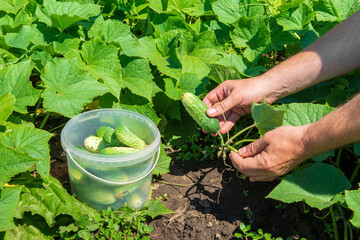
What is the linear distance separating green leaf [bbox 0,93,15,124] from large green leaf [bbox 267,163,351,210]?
181 cm

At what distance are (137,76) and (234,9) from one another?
1339 millimetres

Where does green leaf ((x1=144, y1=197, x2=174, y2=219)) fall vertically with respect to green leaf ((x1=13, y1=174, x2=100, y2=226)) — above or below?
below

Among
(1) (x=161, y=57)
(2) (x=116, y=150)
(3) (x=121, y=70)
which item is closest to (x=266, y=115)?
(2) (x=116, y=150)

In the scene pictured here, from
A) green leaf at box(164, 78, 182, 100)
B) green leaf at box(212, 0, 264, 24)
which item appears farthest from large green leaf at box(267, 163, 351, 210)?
green leaf at box(212, 0, 264, 24)

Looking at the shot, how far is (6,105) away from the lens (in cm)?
271

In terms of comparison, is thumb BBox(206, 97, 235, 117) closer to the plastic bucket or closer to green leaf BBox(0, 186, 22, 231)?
the plastic bucket

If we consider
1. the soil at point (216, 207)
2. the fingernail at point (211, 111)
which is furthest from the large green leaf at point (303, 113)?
the soil at point (216, 207)

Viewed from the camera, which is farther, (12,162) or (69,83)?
(69,83)

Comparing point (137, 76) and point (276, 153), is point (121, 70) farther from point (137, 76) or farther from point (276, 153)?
point (276, 153)

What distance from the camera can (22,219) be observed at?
2.75 meters

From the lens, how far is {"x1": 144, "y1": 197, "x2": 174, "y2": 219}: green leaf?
3033 mm

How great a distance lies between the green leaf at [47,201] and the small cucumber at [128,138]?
1.77 feet

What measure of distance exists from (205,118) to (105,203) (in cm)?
97

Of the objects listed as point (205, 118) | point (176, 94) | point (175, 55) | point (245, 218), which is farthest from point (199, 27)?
point (245, 218)
